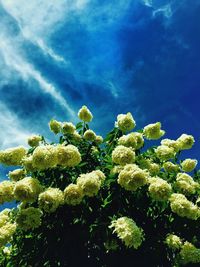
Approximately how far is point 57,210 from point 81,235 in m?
0.60

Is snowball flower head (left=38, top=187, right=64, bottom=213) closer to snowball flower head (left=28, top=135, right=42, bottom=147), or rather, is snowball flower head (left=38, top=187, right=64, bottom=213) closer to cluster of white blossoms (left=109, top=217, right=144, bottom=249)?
cluster of white blossoms (left=109, top=217, right=144, bottom=249)

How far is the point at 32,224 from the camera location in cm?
650

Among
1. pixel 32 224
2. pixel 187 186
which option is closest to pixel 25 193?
pixel 32 224

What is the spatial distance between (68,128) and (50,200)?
102 inches

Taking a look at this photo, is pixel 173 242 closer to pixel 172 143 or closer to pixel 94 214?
pixel 94 214

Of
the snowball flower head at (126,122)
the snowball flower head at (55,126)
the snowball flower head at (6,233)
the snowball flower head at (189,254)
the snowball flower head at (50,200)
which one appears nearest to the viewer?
the snowball flower head at (50,200)

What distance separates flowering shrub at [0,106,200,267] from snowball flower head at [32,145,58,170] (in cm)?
2

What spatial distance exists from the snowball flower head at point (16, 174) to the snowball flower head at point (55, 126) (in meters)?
1.46

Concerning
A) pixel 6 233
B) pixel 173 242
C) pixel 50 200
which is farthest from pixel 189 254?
pixel 6 233

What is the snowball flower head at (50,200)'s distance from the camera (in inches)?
254

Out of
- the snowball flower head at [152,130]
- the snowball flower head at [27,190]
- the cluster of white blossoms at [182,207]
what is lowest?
the cluster of white blossoms at [182,207]

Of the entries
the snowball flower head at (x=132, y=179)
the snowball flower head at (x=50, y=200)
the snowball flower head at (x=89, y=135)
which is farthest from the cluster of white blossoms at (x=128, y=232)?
the snowball flower head at (x=89, y=135)

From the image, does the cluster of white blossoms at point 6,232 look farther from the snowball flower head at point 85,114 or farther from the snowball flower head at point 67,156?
the snowball flower head at point 85,114

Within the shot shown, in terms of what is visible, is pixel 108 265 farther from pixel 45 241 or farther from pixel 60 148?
pixel 60 148
